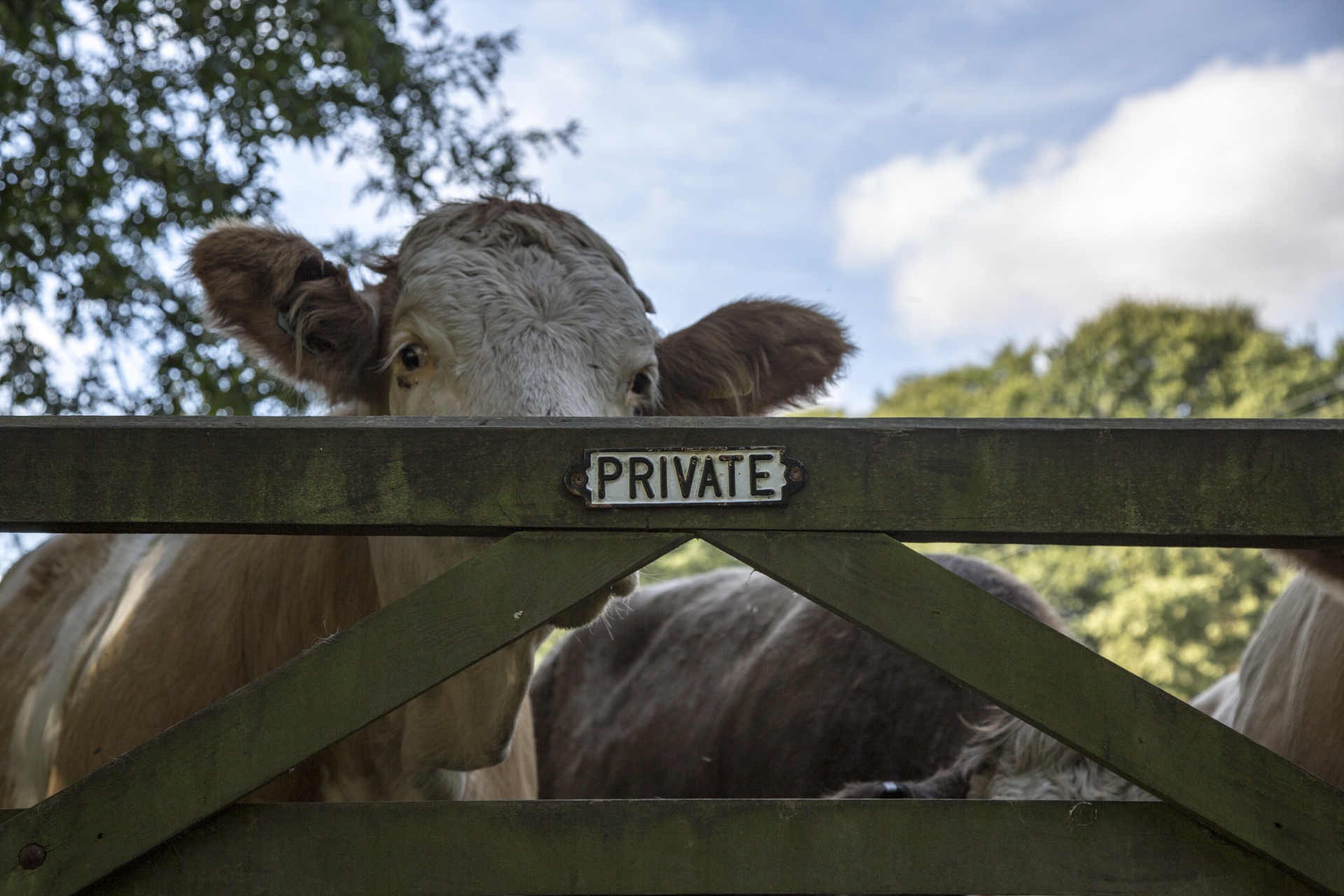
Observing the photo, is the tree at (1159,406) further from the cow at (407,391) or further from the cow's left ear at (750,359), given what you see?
the cow at (407,391)

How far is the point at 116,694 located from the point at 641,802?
2.22 metres

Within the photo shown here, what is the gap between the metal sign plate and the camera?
1614mm

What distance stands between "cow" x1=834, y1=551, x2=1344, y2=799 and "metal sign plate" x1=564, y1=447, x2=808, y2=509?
1722mm

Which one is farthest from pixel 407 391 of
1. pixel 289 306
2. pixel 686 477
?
pixel 686 477

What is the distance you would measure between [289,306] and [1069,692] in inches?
90.0

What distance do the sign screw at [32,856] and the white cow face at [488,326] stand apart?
1.30m

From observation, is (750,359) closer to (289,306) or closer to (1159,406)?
(289,306)

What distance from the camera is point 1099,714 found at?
1.58 metres

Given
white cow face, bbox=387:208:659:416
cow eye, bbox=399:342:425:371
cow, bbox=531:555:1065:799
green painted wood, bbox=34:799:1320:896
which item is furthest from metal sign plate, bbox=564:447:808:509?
cow, bbox=531:555:1065:799

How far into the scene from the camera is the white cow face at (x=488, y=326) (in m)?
2.81

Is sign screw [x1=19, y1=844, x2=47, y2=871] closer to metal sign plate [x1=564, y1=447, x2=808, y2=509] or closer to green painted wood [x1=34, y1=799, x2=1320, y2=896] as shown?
green painted wood [x1=34, y1=799, x2=1320, y2=896]

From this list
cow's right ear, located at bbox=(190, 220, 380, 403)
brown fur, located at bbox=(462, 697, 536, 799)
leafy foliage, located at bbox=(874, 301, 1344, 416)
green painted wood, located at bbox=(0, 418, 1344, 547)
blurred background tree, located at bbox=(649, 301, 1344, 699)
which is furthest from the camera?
leafy foliage, located at bbox=(874, 301, 1344, 416)

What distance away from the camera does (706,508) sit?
1.62m

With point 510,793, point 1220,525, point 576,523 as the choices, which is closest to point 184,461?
point 576,523
